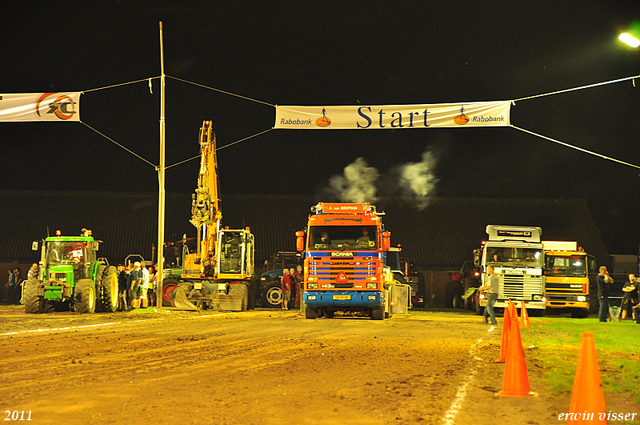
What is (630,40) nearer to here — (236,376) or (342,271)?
(236,376)

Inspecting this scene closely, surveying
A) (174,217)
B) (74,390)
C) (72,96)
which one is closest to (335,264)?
(72,96)

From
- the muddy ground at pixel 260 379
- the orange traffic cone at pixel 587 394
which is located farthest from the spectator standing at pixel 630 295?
the orange traffic cone at pixel 587 394

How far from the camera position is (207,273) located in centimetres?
3041

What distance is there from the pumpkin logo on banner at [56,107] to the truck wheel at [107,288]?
6469mm

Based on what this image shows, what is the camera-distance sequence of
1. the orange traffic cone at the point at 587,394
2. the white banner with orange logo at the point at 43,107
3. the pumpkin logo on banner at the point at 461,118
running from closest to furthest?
the orange traffic cone at the point at 587,394
the pumpkin logo on banner at the point at 461,118
the white banner with orange logo at the point at 43,107

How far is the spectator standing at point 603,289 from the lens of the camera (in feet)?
85.0

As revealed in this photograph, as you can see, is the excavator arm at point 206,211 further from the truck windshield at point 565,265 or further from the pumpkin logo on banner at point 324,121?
the truck windshield at point 565,265

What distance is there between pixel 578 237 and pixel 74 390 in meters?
48.6

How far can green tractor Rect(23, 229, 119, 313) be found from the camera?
26438 mm

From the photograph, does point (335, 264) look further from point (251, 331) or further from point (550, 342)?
point (550, 342)

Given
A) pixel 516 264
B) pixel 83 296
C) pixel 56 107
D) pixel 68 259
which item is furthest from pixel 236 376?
pixel 516 264

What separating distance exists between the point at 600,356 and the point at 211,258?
19.2 m

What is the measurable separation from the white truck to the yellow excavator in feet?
32.0

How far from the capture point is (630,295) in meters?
27.4
